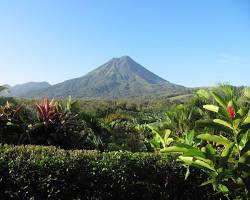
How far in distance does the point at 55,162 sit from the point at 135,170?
123 centimetres

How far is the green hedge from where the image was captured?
5.79 m

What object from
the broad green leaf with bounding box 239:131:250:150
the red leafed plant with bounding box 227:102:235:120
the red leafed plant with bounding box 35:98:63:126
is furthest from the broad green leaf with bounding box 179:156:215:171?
the red leafed plant with bounding box 35:98:63:126

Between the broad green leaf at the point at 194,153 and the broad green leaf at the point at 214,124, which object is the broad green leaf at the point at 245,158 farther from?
the broad green leaf at the point at 194,153

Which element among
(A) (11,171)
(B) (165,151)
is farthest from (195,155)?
(A) (11,171)

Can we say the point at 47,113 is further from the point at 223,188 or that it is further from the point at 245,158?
the point at 245,158

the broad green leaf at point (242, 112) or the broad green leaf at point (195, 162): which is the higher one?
the broad green leaf at point (242, 112)

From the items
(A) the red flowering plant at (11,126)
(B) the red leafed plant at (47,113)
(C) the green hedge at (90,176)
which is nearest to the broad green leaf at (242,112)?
(C) the green hedge at (90,176)

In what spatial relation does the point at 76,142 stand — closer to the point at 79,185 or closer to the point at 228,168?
the point at 79,185

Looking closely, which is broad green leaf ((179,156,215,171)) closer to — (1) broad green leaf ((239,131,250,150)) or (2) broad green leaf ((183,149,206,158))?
(2) broad green leaf ((183,149,206,158))

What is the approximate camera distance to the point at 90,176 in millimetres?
6137

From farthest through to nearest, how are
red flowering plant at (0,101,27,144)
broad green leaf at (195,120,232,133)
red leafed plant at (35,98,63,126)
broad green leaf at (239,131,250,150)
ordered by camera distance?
red leafed plant at (35,98,63,126) < red flowering plant at (0,101,27,144) < broad green leaf at (195,120,232,133) < broad green leaf at (239,131,250,150)

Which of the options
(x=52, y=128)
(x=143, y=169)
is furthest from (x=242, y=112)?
(x=52, y=128)

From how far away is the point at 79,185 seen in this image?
6066 millimetres

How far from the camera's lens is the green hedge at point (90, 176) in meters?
5.79
